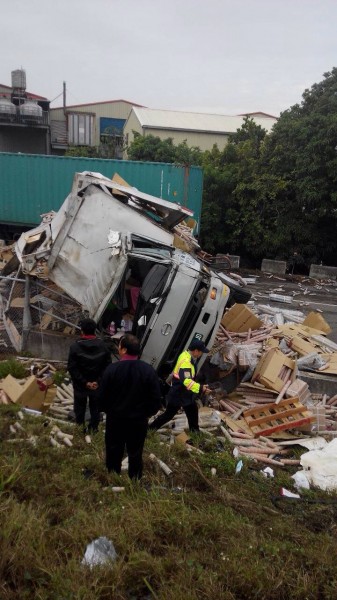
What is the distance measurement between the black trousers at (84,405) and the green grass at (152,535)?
36.5 inches

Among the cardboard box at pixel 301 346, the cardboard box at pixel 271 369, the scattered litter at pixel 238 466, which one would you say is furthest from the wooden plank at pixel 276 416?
the cardboard box at pixel 301 346

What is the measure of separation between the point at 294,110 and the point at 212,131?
17.2 metres

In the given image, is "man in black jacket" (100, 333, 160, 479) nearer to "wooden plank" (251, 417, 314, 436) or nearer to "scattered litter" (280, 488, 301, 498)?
"scattered litter" (280, 488, 301, 498)

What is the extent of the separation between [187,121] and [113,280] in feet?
112

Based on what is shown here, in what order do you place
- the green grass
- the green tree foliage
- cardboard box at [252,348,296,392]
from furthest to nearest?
the green tree foliage, cardboard box at [252,348,296,392], the green grass

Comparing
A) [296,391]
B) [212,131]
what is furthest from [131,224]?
[212,131]

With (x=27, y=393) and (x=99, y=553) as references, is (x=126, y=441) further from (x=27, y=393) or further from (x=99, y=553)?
(x=27, y=393)

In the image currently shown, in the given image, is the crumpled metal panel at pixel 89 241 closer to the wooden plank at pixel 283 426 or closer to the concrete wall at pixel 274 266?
the wooden plank at pixel 283 426

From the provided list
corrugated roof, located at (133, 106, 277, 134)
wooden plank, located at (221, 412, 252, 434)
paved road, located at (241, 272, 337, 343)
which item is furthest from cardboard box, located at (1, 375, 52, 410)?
corrugated roof, located at (133, 106, 277, 134)

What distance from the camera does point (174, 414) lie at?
571 centimetres

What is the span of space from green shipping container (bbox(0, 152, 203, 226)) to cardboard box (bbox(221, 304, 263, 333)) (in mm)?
8389

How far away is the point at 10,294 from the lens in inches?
324

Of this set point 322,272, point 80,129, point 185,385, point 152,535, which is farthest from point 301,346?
A: point 80,129

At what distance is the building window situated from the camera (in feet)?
121
